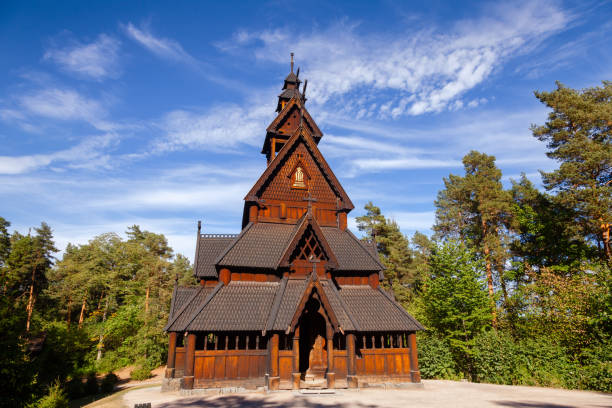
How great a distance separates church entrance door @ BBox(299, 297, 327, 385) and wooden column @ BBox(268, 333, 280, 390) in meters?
2.32

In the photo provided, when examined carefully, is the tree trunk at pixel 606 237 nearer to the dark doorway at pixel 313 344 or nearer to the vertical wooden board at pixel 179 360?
the dark doorway at pixel 313 344

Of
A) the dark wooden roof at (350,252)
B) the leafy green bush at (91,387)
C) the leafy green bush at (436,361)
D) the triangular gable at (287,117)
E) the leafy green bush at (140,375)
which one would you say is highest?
the triangular gable at (287,117)

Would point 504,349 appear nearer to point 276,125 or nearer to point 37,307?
point 276,125

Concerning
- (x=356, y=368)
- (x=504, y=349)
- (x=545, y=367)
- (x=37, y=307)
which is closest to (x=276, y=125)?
(x=356, y=368)

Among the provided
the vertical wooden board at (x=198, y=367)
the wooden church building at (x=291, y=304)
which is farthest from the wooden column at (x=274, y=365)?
the vertical wooden board at (x=198, y=367)

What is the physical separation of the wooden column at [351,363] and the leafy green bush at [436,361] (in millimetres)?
7748

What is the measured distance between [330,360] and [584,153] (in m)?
24.1

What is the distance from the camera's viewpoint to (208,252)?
19.0 m

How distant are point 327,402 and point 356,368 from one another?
428 cm

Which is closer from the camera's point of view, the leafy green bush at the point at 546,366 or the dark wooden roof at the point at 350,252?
the leafy green bush at the point at 546,366

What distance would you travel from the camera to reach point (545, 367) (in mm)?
16312

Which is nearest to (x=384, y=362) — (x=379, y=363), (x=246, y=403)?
(x=379, y=363)

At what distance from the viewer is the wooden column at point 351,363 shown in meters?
14.4

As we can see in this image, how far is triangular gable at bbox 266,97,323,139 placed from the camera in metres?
22.9
